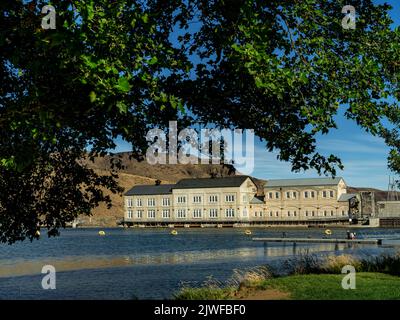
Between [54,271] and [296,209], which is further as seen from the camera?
[296,209]

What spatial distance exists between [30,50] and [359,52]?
7724mm

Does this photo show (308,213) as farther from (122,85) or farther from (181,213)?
(122,85)

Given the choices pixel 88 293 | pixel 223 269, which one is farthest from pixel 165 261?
pixel 88 293

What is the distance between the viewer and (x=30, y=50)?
11039 millimetres

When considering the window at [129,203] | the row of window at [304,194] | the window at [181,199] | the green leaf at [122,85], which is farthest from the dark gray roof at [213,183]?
the green leaf at [122,85]

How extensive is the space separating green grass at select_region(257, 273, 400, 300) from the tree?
622 centimetres

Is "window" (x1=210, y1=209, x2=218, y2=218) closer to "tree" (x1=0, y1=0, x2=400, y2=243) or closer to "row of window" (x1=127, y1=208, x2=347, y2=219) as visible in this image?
"row of window" (x1=127, y1=208, x2=347, y2=219)

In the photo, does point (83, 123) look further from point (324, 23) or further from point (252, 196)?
point (252, 196)

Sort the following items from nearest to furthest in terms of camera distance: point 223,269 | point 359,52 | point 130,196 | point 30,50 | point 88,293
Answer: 1. point 30,50
2. point 359,52
3. point 88,293
4. point 223,269
5. point 130,196

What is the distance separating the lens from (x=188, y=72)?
40.9 ft

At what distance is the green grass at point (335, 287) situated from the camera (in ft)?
57.7

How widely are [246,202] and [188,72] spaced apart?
14302cm

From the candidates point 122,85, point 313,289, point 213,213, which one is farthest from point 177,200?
point 122,85

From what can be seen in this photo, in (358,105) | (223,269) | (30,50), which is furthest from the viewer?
(223,269)
